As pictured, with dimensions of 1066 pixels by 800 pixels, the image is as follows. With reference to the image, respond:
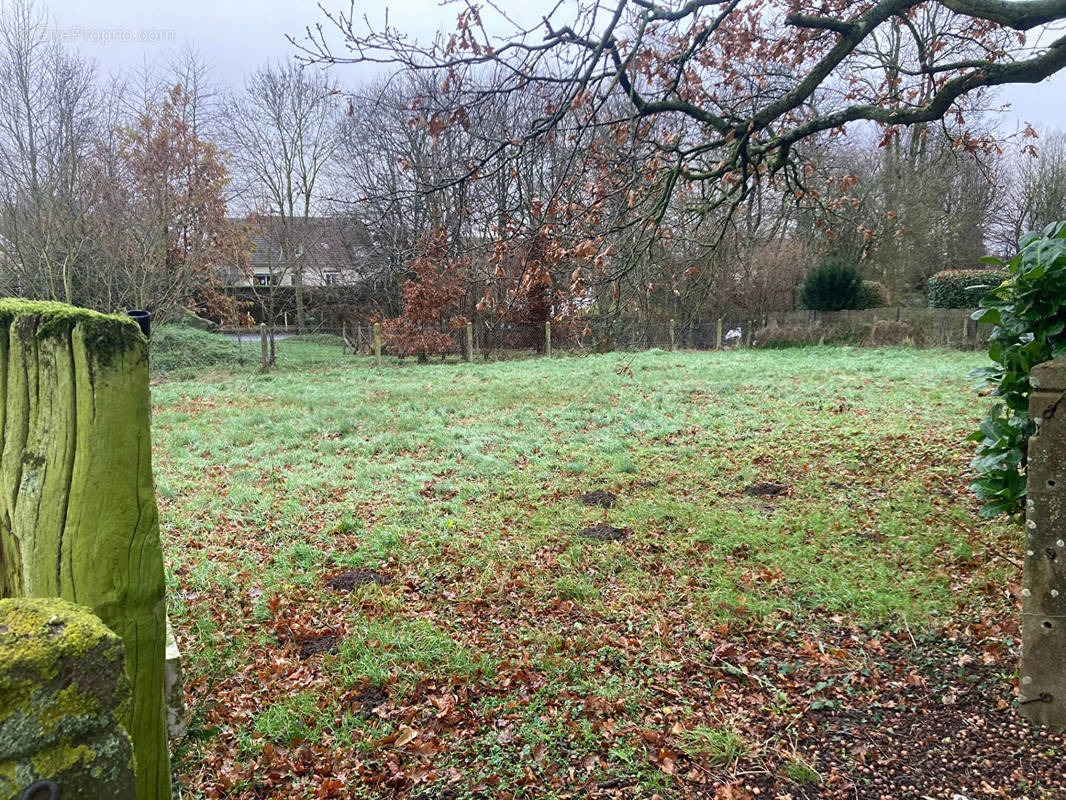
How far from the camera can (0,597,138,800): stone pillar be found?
2.13ft

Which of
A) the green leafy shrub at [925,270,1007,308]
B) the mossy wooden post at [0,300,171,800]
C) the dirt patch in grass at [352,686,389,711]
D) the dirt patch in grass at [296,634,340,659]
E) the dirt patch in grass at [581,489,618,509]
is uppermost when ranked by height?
the green leafy shrub at [925,270,1007,308]

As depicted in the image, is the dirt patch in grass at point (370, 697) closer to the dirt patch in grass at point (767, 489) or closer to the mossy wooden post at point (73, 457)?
the mossy wooden post at point (73, 457)

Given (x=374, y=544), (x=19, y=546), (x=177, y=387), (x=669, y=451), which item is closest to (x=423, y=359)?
(x=177, y=387)

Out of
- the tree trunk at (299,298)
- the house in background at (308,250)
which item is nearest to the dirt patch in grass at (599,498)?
the house in background at (308,250)

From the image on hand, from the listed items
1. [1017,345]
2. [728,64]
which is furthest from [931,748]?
[728,64]

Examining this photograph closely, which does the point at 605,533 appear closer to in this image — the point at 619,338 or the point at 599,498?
the point at 599,498

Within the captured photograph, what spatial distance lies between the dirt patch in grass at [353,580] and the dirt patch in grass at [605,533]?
1.55 metres

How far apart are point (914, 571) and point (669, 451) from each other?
3675mm

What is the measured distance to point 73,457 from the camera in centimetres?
116

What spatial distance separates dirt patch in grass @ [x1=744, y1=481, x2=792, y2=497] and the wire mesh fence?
12022 mm

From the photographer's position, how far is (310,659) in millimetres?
3432

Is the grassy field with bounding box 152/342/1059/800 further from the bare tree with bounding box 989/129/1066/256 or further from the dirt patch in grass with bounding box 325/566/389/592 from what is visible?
the bare tree with bounding box 989/129/1066/256

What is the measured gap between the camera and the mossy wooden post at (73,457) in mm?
1125

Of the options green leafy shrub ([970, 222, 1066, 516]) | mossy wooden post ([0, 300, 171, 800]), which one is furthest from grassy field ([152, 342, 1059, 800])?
mossy wooden post ([0, 300, 171, 800])
